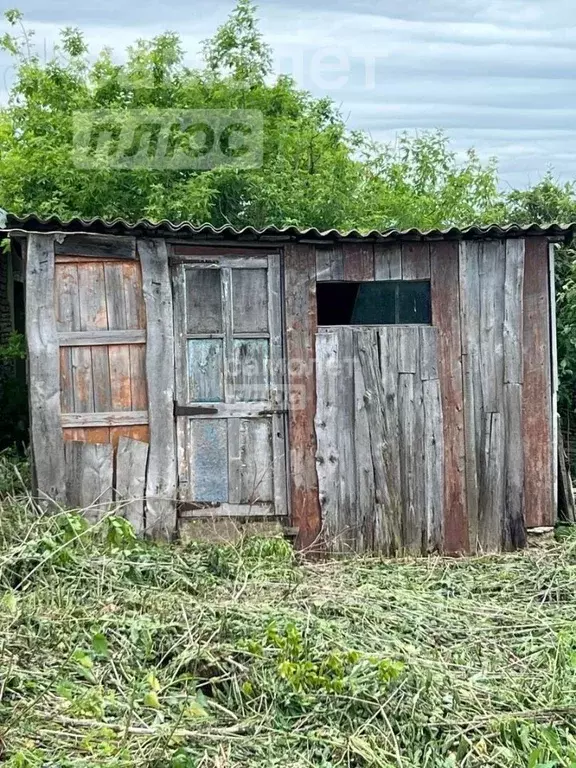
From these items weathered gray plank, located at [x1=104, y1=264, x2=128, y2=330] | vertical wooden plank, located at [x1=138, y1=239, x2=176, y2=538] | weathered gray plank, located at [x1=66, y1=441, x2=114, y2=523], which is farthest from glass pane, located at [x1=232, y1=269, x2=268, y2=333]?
weathered gray plank, located at [x1=66, y1=441, x2=114, y2=523]

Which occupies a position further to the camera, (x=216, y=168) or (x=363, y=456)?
(x=216, y=168)

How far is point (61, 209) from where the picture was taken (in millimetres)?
13492

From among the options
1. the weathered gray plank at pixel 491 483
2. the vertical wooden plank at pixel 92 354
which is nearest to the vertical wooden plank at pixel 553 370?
the weathered gray plank at pixel 491 483

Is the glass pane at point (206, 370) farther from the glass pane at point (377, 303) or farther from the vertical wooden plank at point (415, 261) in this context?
the vertical wooden plank at point (415, 261)

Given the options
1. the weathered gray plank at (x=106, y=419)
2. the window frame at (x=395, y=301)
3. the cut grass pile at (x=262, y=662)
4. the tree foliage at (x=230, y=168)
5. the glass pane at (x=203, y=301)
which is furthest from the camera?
the tree foliage at (x=230, y=168)

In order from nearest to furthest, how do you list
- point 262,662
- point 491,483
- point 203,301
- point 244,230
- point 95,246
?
point 262,662 < point 244,230 < point 95,246 < point 203,301 < point 491,483

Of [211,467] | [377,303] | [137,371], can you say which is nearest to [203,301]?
[137,371]

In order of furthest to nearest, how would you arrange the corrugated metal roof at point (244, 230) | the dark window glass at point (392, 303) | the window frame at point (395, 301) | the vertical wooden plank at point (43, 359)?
the dark window glass at point (392, 303) < the window frame at point (395, 301) < the vertical wooden plank at point (43, 359) < the corrugated metal roof at point (244, 230)

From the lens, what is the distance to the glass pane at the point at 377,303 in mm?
7203

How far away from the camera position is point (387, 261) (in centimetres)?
706

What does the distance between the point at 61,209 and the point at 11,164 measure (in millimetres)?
1450

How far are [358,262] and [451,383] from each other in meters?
1.34

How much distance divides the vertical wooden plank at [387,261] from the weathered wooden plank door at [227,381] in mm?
854

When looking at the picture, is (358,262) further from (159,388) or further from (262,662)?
(262,662)
